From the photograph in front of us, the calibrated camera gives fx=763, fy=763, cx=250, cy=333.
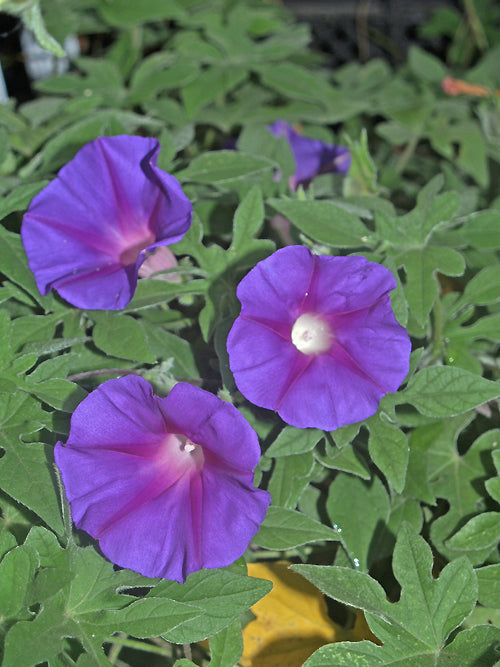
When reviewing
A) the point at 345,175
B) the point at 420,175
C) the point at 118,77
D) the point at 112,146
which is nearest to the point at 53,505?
the point at 112,146

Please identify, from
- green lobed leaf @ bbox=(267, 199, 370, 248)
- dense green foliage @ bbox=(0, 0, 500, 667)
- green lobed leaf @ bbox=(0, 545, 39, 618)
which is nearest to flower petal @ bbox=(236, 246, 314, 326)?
dense green foliage @ bbox=(0, 0, 500, 667)

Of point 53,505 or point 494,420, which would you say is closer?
point 53,505

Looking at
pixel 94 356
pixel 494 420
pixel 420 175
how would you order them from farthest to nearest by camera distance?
pixel 420 175 < pixel 494 420 < pixel 94 356

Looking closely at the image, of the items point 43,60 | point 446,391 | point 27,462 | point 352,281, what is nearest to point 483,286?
point 446,391

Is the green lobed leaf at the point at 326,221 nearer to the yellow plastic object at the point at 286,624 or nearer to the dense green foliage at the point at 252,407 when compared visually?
the dense green foliage at the point at 252,407

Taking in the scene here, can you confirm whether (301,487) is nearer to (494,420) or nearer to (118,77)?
(494,420)
